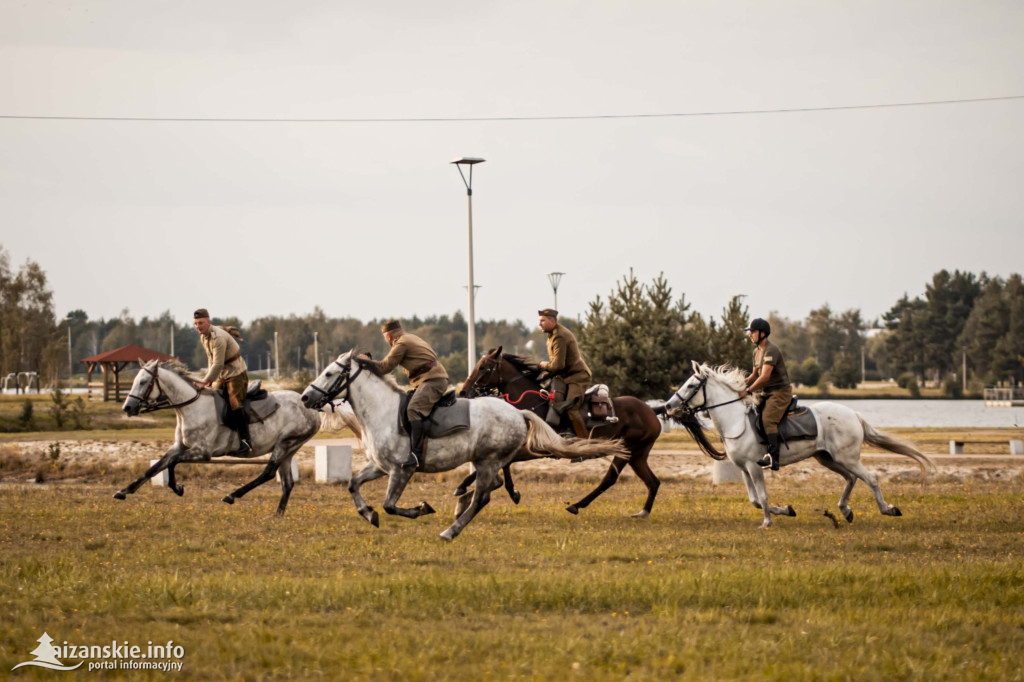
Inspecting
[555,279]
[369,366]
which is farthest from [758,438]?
Result: [555,279]

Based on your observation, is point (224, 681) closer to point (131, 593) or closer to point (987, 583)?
point (131, 593)

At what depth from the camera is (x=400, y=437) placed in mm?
12992

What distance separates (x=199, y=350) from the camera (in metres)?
150

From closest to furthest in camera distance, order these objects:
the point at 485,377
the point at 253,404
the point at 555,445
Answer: the point at 555,445
the point at 485,377
the point at 253,404

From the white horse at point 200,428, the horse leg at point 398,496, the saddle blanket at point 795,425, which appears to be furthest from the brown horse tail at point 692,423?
the white horse at point 200,428

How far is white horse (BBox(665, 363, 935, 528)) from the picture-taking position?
47.9 feet

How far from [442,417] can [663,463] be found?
1494 cm

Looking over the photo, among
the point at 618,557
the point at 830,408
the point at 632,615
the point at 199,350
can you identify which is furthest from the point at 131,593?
the point at 199,350

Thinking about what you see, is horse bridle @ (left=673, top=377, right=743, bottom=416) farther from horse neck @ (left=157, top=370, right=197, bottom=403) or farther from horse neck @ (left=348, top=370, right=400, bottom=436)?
horse neck @ (left=157, top=370, right=197, bottom=403)

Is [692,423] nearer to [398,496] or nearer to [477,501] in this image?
[477,501]

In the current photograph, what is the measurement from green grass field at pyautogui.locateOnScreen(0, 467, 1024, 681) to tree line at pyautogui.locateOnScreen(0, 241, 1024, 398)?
24.5 m

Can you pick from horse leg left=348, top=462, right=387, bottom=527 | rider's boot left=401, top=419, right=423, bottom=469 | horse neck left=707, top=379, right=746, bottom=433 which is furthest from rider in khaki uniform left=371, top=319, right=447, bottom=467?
horse neck left=707, top=379, right=746, bottom=433

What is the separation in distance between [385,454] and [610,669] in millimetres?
6527

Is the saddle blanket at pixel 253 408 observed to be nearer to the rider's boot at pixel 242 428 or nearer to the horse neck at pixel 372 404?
the rider's boot at pixel 242 428
